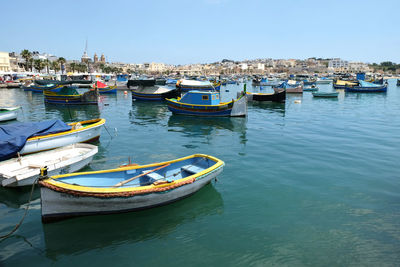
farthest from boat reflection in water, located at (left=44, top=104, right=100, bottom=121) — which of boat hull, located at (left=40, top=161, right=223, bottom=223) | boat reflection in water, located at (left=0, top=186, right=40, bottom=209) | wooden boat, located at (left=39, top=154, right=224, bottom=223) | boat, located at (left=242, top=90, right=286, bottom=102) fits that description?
boat, located at (left=242, top=90, right=286, bottom=102)

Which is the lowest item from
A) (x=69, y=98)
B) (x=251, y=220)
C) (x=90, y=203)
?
(x=251, y=220)

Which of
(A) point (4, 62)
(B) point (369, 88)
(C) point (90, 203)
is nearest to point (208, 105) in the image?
(C) point (90, 203)

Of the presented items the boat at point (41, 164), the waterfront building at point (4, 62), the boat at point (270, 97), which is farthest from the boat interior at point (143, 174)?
the waterfront building at point (4, 62)

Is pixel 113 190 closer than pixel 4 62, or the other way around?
pixel 113 190

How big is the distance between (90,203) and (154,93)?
36302 mm

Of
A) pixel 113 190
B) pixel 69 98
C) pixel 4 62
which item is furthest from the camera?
pixel 4 62

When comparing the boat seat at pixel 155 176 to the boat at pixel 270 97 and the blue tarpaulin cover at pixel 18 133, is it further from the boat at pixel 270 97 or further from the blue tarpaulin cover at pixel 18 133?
the boat at pixel 270 97

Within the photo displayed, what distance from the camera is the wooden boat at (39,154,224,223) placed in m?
7.69

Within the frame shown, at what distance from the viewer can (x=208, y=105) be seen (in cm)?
2683

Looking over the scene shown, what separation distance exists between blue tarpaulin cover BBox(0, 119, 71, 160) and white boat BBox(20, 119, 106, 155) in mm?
310

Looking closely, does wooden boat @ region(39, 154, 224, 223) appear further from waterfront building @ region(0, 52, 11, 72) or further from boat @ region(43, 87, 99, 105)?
waterfront building @ region(0, 52, 11, 72)

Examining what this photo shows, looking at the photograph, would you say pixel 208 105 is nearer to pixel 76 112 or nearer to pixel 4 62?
pixel 76 112

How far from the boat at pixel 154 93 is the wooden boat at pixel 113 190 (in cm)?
3345

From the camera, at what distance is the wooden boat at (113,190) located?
25.2 feet
